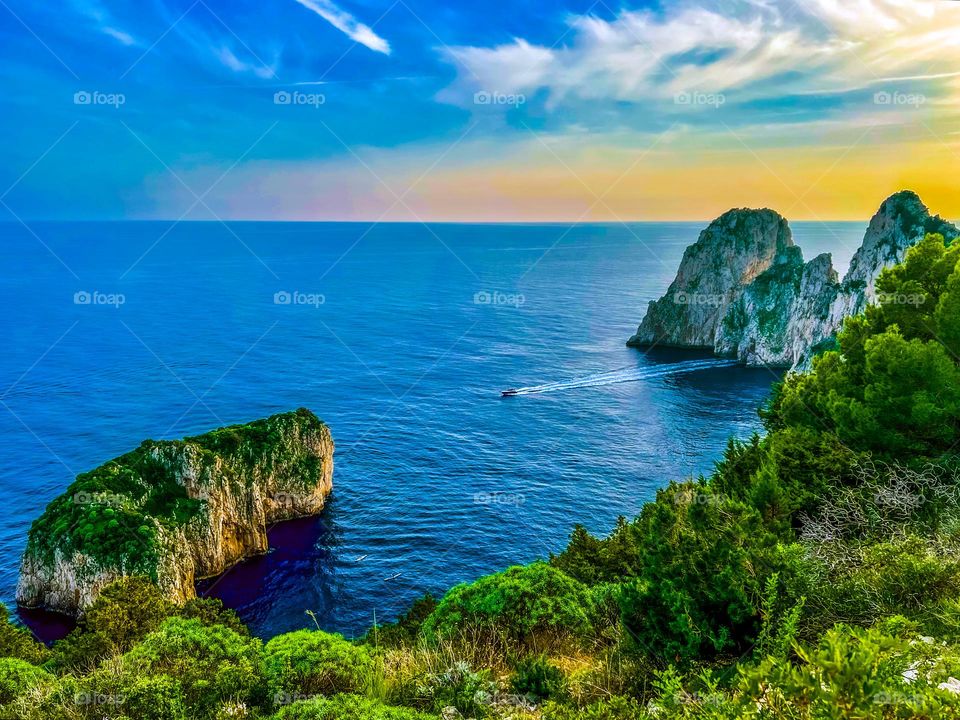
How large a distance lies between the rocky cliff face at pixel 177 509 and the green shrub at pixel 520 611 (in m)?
22.6

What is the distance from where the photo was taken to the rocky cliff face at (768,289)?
67.6 meters

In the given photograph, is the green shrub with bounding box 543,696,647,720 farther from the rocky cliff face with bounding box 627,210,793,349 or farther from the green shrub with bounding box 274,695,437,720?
the rocky cliff face with bounding box 627,210,793,349

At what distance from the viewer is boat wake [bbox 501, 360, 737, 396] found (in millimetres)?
72588

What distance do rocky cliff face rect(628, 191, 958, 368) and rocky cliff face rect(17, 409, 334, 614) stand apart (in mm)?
52872

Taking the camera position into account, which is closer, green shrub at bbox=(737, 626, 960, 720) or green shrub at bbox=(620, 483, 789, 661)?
green shrub at bbox=(737, 626, 960, 720)

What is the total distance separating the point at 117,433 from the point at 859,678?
6099 centimetres

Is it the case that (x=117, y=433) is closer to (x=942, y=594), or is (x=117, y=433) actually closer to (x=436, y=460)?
(x=436, y=460)

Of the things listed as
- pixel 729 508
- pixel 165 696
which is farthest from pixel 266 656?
pixel 729 508

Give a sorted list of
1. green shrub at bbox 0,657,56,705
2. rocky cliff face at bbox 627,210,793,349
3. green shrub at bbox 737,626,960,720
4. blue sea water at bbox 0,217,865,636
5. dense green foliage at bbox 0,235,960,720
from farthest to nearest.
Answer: rocky cliff face at bbox 627,210,793,349 < blue sea water at bbox 0,217,865,636 < green shrub at bbox 0,657,56,705 < dense green foliage at bbox 0,235,960,720 < green shrub at bbox 737,626,960,720

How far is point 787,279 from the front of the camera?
9300 cm

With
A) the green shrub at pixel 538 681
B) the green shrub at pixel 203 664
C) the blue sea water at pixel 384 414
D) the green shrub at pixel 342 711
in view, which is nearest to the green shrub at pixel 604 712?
the green shrub at pixel 538 681

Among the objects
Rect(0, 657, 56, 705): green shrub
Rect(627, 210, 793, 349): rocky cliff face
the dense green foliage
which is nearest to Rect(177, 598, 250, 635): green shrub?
the dense green foliage

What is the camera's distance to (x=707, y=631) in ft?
35.8

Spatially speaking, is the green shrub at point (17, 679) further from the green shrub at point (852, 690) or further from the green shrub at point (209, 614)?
the green shrub at point (852, 690)
